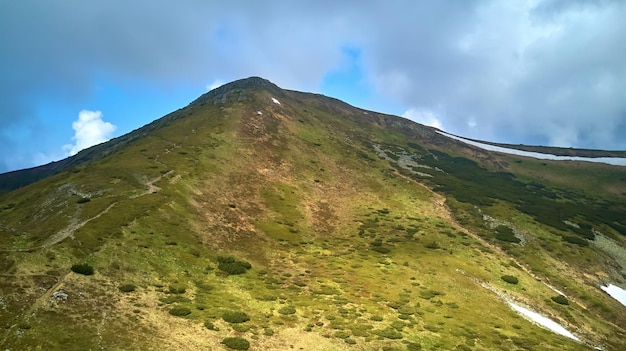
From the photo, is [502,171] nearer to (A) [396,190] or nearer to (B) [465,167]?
(B) [465,167]

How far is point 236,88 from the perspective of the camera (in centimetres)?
16400

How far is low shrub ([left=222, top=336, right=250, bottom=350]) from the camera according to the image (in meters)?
30.8

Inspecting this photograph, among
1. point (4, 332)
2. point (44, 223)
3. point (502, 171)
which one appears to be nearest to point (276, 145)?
point (44, 223)

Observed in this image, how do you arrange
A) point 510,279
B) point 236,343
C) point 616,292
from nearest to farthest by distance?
point 236,343 → point 510,279 → point 616,292

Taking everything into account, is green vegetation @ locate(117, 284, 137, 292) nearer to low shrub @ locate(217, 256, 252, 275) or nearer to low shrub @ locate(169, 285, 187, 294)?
low shrub @ locate(169, 285, 187, 294)

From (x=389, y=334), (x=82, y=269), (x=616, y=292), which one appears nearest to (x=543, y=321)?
(x=389, y=334)

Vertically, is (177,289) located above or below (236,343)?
above

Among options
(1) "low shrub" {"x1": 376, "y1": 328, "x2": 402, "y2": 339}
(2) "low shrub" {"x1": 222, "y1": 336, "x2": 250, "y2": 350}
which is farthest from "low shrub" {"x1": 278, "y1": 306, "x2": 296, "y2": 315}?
(1) "low shrub" {"x1": 376, "y1": 328, "x2": 402, "y2": 339}

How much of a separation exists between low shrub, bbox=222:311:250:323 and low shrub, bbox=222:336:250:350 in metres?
4.11

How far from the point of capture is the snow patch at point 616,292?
61616 mm

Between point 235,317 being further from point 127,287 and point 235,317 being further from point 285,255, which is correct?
point 285,255

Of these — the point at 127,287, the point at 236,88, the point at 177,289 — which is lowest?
the point at 177,289

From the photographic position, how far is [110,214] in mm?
53406

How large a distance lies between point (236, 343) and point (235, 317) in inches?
220
